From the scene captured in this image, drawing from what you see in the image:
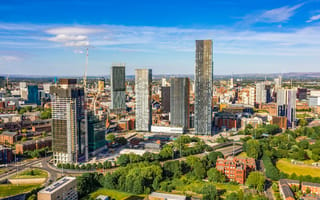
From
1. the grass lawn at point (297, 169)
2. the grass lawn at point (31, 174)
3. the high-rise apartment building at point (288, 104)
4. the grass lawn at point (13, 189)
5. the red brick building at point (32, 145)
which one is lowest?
the grass lawn at point (13, 189)

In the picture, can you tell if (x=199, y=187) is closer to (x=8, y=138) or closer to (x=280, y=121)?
(x=8, y=138)

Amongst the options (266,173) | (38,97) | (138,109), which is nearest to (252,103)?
(138,109)

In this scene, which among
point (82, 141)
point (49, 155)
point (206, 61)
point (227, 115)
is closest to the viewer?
point (82, 141)

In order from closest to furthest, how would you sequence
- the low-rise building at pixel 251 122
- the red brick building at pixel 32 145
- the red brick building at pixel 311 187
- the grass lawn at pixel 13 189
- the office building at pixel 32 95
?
the red brick building at pixel 311 187 < the grass lawn at pixel 13 189 < the red brick building at pixel 32 145 < the low-rise building at pixel 251 122 < the office building at pixel 32 95

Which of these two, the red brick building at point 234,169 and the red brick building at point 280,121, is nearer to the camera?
the red brick building at point 234,169

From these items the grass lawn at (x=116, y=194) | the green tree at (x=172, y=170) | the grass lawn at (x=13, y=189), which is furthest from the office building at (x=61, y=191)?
the green tree at (x=172, y=170)

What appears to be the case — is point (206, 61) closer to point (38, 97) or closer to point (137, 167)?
point (137, 167)

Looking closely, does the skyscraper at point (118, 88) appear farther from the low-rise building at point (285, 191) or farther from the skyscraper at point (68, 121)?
the low-rise building at point (285, 191)
